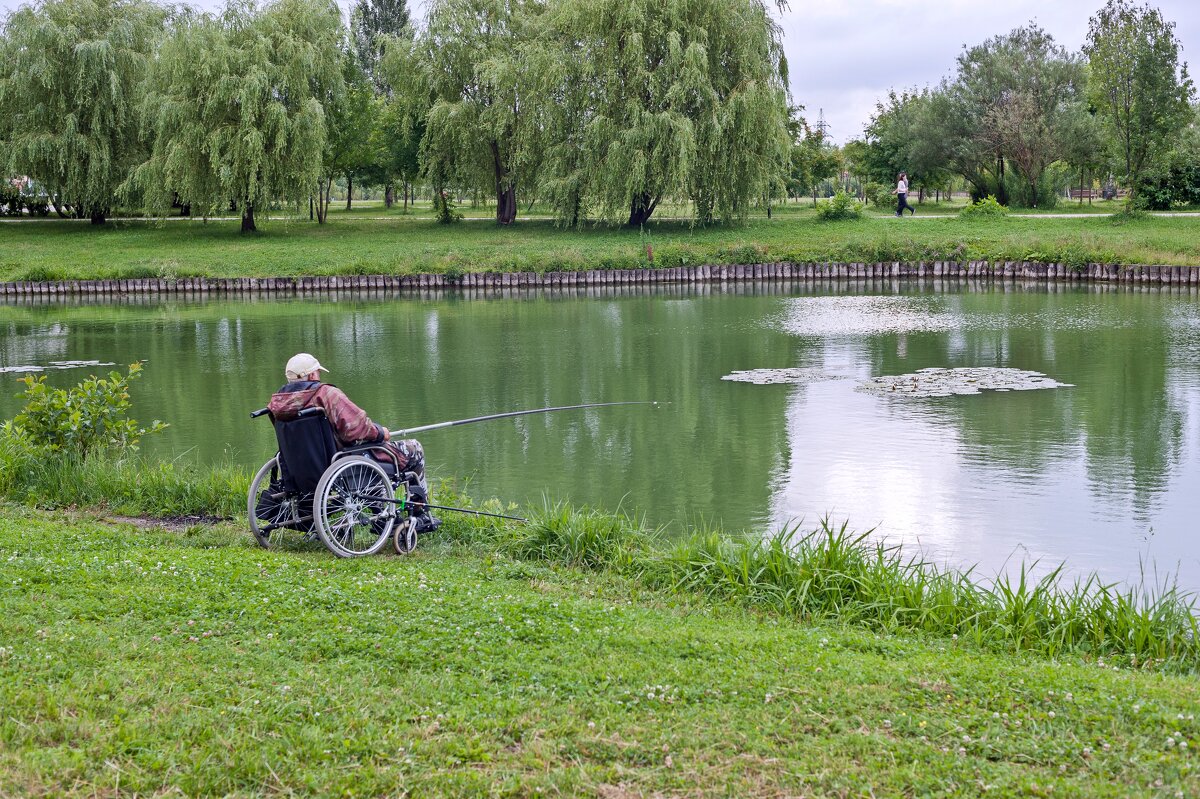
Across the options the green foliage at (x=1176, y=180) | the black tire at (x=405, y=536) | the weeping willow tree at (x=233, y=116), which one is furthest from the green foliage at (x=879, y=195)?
the black tire at (x=405, y=536)

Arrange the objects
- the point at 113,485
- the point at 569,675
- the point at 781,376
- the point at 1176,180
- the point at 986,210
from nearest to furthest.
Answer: the point at 569,675 < the point at 113,485 < the point at 781,376 < the point at 986,210 < the point at 1176,180

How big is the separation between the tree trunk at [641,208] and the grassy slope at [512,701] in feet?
106

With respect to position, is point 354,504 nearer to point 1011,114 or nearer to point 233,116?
point 233,116

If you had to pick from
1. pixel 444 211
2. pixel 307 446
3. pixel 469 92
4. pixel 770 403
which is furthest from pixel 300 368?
pixel 444 211

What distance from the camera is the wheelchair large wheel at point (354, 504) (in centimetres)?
694

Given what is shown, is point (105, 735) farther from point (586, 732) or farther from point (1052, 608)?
point (1052, 608)

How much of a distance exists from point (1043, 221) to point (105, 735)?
36.8m

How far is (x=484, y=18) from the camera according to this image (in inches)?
1636

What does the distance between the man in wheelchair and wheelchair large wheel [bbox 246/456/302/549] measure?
1.59 feet

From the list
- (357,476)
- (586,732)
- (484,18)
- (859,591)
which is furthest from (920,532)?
(484,18)

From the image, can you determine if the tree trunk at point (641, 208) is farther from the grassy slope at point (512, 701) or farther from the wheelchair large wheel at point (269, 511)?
the grassy slope at point (512, 701)

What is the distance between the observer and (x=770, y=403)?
14609mm

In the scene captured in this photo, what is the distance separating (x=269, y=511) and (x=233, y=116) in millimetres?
32670

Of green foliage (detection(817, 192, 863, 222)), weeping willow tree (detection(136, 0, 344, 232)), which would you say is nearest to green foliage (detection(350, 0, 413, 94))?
weeping willow tree (detection(136, 0, 344, 232))
